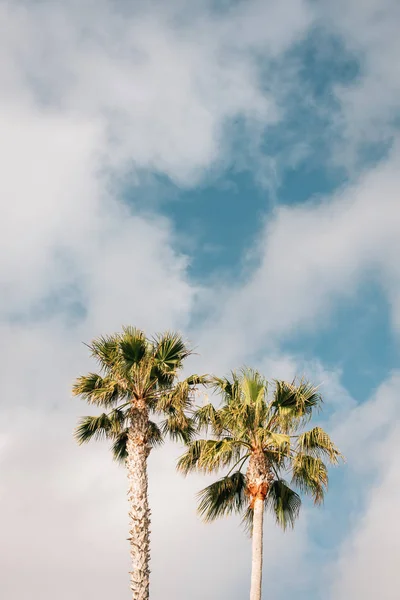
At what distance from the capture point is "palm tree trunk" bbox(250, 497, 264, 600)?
2194 centimetres

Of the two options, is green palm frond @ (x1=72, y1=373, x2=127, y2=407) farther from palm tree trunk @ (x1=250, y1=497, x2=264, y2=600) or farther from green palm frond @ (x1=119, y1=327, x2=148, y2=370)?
palm tree trunk @ (x1=250, y1=497, x2=264, y2=600)

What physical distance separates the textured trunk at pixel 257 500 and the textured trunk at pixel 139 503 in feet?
12.0

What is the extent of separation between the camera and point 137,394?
25.7 metres

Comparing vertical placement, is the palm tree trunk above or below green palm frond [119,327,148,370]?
below

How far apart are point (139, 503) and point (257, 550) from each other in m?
4.35

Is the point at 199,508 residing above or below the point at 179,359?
below

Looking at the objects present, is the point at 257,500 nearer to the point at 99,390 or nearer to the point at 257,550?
the point at 257,550

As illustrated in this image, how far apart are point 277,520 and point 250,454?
2.56 m

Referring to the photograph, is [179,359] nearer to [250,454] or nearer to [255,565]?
[250,454]

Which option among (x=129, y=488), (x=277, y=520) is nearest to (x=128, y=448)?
(x=129, y=488)

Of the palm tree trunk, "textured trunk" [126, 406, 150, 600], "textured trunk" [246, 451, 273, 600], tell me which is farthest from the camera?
"textured trunk" [126, 406, 150, 600]

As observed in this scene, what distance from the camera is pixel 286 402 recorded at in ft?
80.3

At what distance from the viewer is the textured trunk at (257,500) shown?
22.1 meters

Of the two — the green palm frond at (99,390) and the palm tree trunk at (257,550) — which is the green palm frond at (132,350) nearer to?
the green palm frond at (99,390)
